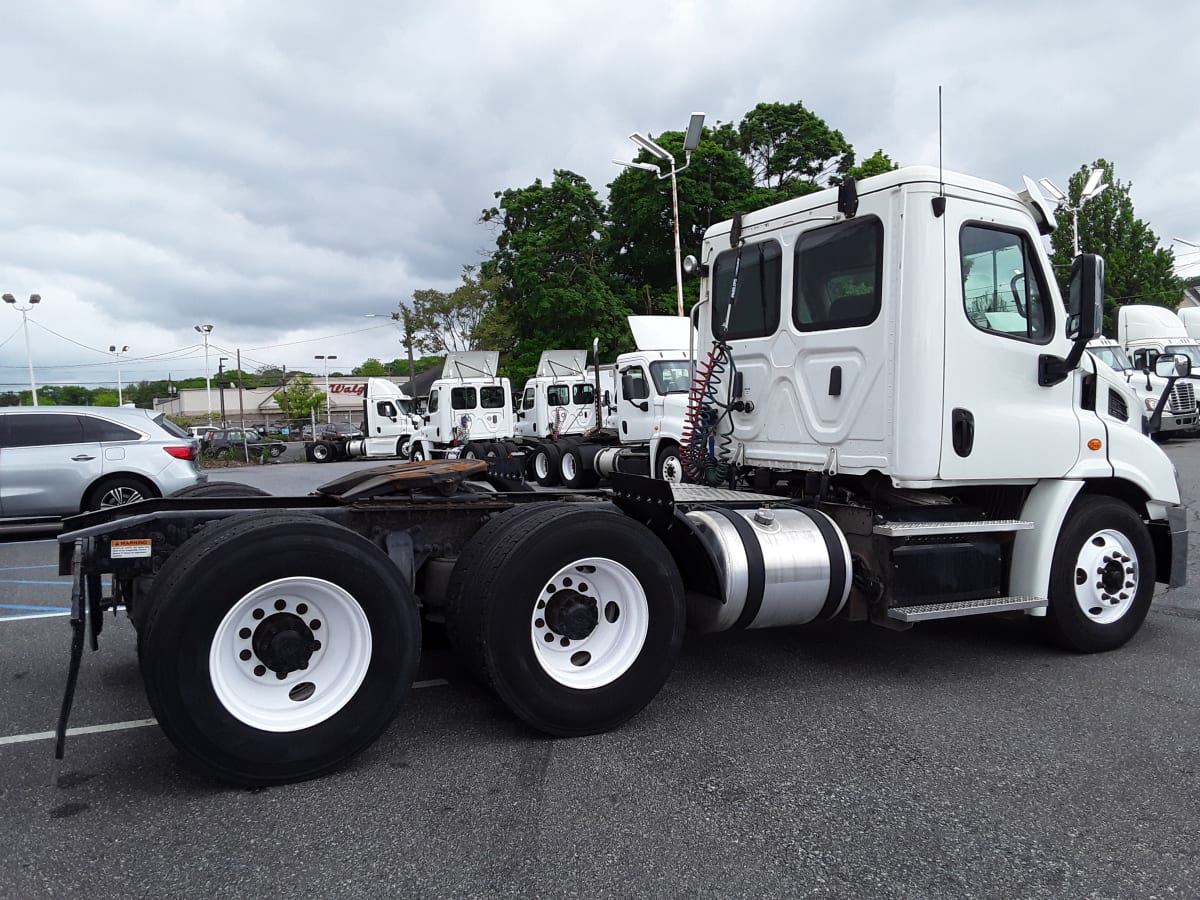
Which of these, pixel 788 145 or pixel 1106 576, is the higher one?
pixel 788 145

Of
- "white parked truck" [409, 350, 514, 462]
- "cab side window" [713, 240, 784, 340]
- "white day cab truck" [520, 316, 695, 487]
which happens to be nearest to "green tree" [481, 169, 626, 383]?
"white parked truck" [409, 350, 514, 462]

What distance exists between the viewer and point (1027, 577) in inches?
205

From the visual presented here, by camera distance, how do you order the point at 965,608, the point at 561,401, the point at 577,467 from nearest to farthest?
the point at 965,608, the point at 577,467, the point at 561,401

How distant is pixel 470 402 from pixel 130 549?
65.8 ft

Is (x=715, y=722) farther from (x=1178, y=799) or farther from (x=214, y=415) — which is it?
(x=214, y=415)

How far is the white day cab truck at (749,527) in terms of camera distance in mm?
3514

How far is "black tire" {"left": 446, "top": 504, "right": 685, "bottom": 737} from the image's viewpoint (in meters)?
3.83

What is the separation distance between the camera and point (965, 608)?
16.1 ft

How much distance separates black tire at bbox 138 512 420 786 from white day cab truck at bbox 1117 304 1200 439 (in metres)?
21.7

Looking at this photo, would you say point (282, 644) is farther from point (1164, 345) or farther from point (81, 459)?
point (1164, 345)

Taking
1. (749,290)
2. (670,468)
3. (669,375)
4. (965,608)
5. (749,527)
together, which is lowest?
(965,608)

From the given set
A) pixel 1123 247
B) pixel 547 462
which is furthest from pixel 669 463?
pixel 1123 247

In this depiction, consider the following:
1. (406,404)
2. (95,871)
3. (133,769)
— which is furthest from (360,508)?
(406,404)

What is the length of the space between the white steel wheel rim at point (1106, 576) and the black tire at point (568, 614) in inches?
112
